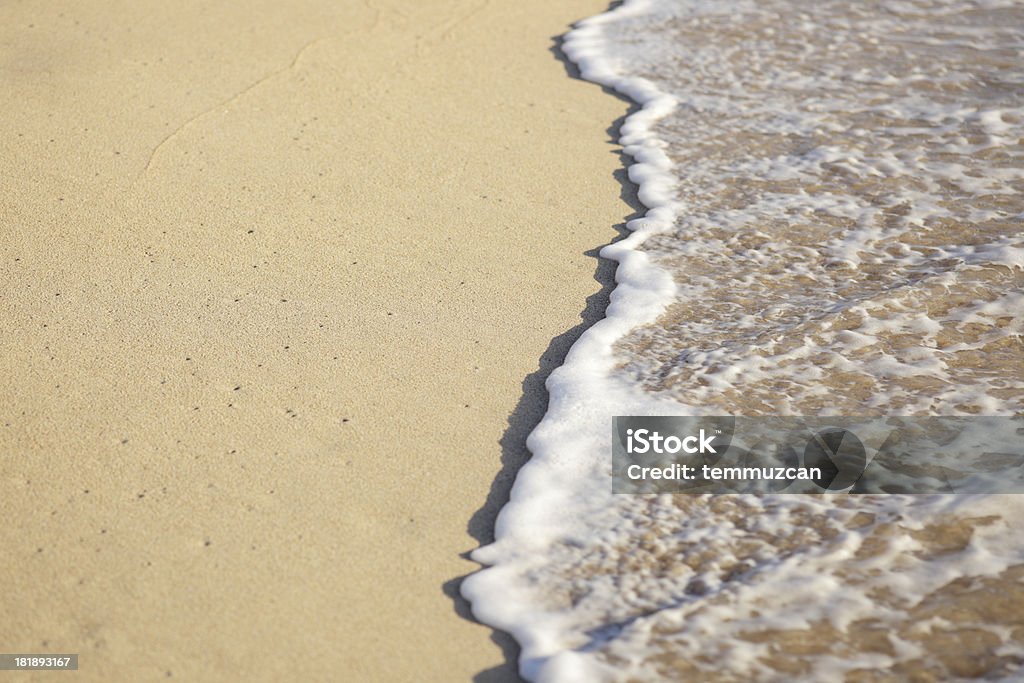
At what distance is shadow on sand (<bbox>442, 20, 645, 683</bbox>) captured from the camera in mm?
2227

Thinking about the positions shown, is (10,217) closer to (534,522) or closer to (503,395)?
(503,395)

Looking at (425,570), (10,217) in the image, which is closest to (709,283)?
(425,570)

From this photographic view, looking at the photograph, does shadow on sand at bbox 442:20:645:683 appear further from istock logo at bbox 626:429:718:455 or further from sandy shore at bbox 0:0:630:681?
istock logo at bbox 626:429:718:455

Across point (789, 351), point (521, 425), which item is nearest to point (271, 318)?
point (521, 425)

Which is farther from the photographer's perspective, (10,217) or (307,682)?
(10,217)

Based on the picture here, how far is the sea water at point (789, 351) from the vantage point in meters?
2.24

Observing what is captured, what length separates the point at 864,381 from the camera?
121 inches

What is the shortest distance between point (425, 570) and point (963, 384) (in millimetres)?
1846

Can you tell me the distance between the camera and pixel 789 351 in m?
3.21

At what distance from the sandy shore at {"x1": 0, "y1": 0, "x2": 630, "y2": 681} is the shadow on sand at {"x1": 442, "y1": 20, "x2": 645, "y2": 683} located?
1 centimetres
